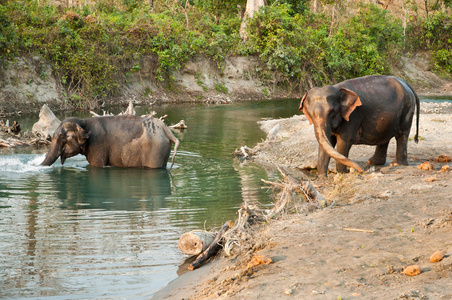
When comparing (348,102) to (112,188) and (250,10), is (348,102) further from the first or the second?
(250,10)

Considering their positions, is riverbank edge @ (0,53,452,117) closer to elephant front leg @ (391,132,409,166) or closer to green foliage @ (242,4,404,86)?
green foliage @ (242,4,404,86)

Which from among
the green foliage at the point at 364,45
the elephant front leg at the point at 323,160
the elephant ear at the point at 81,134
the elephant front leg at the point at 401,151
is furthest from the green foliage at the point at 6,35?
the green foliage at the point at 364,45

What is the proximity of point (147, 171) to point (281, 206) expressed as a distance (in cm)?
619

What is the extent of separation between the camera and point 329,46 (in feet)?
125

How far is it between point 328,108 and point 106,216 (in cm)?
431

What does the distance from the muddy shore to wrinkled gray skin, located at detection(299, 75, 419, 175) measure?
158cm

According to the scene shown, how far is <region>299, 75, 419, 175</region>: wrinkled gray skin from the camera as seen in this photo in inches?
413

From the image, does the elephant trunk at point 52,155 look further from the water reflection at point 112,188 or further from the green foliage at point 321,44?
the green foliage at point 321,44

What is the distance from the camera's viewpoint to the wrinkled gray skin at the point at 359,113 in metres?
10.5

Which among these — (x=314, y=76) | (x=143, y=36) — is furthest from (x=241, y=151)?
(x=314, y=76)

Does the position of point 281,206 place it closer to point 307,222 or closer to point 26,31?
point 307,222

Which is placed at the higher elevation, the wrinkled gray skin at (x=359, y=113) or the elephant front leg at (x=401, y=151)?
the wrinkled gray skin at (x=359, y=113)

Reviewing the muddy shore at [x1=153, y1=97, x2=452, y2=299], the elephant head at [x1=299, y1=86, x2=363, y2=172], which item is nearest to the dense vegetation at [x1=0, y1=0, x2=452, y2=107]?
the elephant head at [x1=299, y1=86, x2=363, y2=172]

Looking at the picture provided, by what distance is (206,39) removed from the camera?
36000 millimetres
